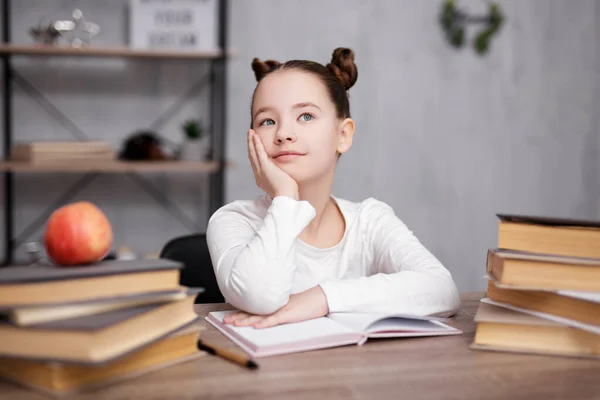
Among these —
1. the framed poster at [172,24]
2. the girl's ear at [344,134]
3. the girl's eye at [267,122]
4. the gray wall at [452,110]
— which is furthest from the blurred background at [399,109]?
the girl's eye at [267,122]

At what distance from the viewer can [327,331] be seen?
96cm

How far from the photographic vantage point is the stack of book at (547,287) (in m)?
0.90

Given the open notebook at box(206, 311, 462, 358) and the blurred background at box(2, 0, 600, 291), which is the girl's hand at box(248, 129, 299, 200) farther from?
the blurred background at box(2, 0, 600, 291)

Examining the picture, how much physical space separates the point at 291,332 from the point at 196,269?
2.22 feet

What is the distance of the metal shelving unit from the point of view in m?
2.81

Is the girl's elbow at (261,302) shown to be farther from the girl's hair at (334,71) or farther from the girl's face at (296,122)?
the girl's hair at (334,71)

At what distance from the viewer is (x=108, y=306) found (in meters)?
0.76

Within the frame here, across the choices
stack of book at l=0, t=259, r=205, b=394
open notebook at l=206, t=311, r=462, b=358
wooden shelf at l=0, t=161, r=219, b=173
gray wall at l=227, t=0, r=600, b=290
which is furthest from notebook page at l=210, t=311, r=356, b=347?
gray wall at l=227, t=0, r=600, b=290

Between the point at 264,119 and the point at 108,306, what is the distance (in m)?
0.61

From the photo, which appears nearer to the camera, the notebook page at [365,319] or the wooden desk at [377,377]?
the wooden desk at [377,377]

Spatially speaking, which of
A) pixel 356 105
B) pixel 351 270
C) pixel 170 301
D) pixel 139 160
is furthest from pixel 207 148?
pixel 170 301

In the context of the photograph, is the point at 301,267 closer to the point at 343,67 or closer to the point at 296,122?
the point at 296,122

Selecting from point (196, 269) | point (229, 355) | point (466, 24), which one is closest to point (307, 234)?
point (196, 269)

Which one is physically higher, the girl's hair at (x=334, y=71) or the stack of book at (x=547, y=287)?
the girl's hair at (x=334, y=71)
